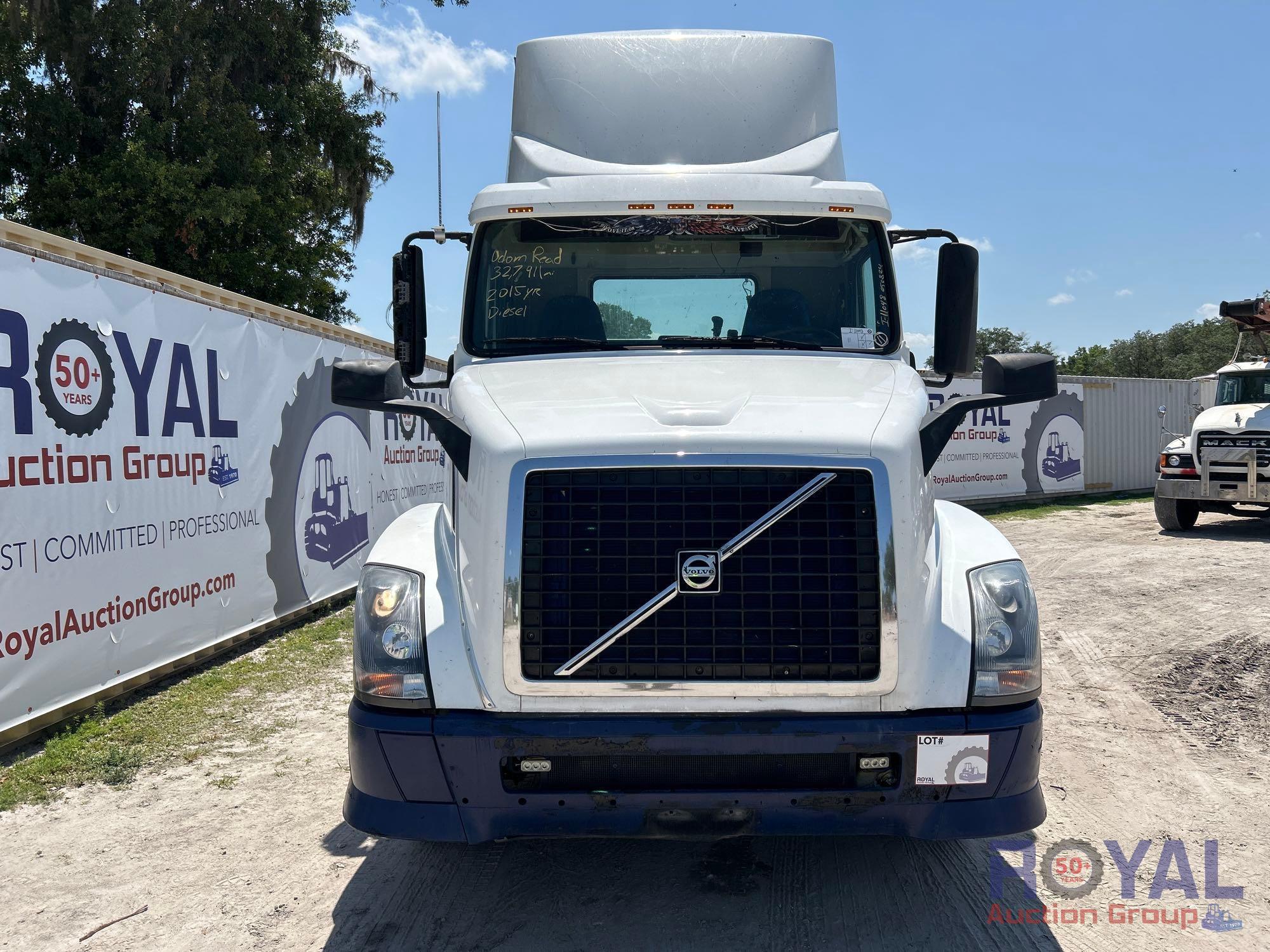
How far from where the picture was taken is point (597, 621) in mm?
3082

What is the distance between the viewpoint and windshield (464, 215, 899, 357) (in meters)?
4.33

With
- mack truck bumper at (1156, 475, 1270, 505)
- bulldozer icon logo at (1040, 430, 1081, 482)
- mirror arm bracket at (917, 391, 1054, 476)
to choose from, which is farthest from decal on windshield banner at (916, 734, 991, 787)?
bulldozer icon logo at (1040, 430, 1081, 482)

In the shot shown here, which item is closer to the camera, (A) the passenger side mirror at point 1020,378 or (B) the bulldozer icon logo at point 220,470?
(A) the passenger side mirror at point 1020,378

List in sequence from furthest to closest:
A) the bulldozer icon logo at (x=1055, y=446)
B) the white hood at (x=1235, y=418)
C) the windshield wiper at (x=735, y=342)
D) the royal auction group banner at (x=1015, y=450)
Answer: the bulldozer icon logo at (x=1055, y=446) < the royal auction group banner at (x=1015, y=450) < the white hood at (x=1235, y=418) < the windshield wiper at (x=735, y=342)

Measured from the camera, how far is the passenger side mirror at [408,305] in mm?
4727

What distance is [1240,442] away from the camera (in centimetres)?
1432

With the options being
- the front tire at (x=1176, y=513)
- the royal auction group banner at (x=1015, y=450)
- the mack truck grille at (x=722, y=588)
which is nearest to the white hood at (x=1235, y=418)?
the front tire at (x=1176, y=513)

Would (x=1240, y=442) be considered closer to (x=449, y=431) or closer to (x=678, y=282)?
(x=678, y=282)

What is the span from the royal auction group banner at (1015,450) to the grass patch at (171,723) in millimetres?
13313

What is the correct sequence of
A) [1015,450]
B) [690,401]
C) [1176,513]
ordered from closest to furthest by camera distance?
[690,401], [1176,513], [1015,450]

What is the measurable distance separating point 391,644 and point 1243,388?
52.7 feet

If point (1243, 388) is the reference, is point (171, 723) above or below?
below

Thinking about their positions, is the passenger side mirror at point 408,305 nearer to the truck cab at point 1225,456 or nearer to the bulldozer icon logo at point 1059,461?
the truck cab at point 1225,456

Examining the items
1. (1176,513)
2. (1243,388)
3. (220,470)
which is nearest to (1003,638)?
(220,470)
